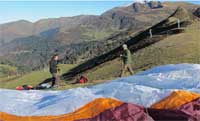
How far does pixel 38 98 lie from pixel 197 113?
19.2 ft

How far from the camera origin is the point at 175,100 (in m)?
12.9

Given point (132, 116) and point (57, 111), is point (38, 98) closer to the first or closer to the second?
point (57, 111)

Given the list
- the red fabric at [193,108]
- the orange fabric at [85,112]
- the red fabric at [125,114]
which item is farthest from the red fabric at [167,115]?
the orange fabric at [85,112]

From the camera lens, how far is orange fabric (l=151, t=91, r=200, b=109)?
12.7 meters

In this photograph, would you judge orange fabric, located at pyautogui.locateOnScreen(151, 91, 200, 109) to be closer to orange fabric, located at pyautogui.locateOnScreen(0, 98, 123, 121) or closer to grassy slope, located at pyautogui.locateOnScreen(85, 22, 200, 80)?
orange fabric, located at pyautogui.locateOnScreen(0, 98, 123, 121)

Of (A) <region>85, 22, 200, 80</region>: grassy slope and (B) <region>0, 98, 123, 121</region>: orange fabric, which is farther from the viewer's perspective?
(A) <region>85, 22, 200, 80</region>: grassy slope

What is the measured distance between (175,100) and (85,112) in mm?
2484

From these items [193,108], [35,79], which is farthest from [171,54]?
[35,79]

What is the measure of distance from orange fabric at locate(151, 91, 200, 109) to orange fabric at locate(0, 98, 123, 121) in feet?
3.67

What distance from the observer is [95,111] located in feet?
41.7

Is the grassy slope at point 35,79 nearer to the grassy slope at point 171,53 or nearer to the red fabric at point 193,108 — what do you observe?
the grassy slope at point 171,53

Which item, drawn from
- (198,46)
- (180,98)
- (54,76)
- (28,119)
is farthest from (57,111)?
(198,46)

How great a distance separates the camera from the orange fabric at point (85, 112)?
12.7 meters

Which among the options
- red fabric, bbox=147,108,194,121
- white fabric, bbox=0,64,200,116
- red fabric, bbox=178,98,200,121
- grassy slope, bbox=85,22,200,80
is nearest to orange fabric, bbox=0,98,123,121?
white fabric, bbox=0,64,200,116
